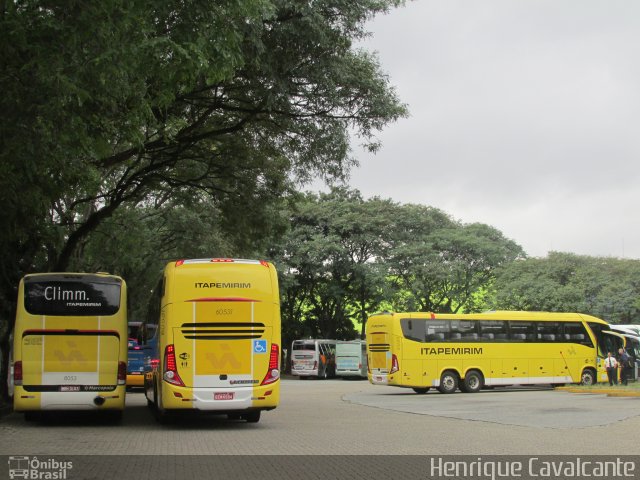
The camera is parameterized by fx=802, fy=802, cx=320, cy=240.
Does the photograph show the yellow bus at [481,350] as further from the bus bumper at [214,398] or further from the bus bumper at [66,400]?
the bus bumper at [66,400]

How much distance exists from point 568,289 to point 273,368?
4149 centimetres

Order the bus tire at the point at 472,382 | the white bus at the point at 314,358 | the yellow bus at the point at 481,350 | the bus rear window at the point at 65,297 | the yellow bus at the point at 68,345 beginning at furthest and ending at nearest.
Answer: the white bus at the point at 314,358, the bus tire at the point at 472,382, the yellow bus at the point at 481,350, the bus rear window at the point at 65,297, the yellow bus at the point at 68,345

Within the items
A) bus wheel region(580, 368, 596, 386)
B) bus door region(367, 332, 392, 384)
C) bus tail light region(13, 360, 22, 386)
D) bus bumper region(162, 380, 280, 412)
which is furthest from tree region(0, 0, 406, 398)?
bus wheel region(580, 368, 596, 386)

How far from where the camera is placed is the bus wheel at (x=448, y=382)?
29.2m

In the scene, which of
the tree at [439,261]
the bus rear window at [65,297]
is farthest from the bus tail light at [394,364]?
the tree at [439,261]

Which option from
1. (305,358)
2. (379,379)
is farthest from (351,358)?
(379,379)

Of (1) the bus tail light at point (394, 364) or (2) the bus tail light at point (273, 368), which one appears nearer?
(2) the bus tail light at point (273, 368)

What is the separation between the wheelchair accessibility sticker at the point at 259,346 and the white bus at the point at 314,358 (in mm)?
33427

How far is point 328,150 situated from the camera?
18844 mm

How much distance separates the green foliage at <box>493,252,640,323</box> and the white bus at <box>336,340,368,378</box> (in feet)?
34.3

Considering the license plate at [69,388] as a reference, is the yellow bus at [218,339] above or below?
above

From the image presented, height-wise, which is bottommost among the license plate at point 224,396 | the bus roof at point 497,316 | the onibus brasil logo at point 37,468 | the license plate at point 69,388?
the onibus brasil logo at point 37,468

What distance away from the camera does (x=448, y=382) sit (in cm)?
2944

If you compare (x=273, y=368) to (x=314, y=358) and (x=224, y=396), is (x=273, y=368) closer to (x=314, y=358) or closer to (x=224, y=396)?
(x=224, y=396)
